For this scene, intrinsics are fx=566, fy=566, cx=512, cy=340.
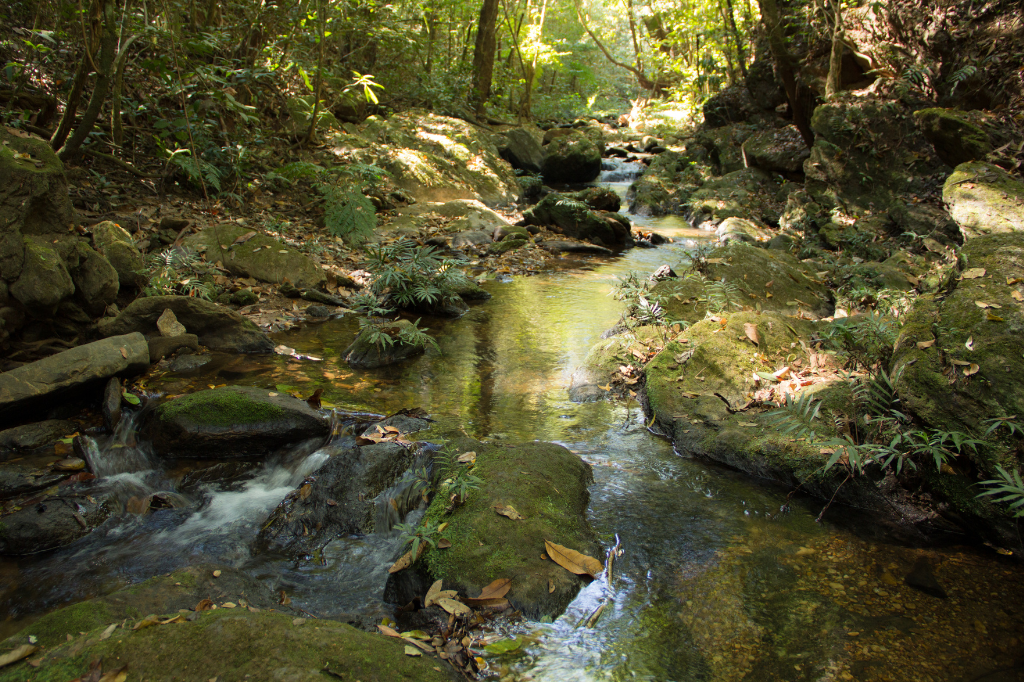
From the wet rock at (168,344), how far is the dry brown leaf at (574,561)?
4.00 meters

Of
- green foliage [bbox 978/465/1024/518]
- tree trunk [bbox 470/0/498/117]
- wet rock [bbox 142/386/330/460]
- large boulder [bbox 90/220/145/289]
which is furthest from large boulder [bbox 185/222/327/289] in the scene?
tree trunk [bbox 470/0/498/117]

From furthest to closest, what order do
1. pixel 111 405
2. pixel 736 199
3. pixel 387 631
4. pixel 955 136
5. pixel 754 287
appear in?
pixel 736 199, pixel 955 136, pixel 754 287, pixel 111 405, pixel 387 631

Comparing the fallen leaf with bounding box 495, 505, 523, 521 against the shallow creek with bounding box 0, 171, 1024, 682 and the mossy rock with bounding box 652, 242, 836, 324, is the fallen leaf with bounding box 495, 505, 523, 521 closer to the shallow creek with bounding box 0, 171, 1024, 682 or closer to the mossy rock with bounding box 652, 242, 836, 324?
the shallow creek with bounding box 0, 171, 1024, 682

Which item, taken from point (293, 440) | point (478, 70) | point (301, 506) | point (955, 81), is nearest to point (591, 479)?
point (301, 506)

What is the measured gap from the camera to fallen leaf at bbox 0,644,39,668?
6.07 ft

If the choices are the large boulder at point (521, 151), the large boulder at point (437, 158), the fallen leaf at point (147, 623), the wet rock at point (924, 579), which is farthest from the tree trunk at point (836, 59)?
the fallen leaf at point (147, 623)

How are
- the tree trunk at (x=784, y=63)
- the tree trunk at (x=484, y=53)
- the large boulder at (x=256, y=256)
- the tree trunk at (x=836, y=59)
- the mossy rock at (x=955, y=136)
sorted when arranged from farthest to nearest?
the tree trunk at (x=484, y=53) < the tree trunk at (x=784, y=63) < the tree trunk at (x=836, y=59) < the mossy rock at (x=955, y=136) < the large boulder at (x=256, y=256)

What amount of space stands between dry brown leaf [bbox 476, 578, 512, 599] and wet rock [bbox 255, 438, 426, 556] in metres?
1.05

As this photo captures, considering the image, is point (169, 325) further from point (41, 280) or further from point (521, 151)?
point (521, 151)

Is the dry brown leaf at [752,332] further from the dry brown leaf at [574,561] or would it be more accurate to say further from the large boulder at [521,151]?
the large boulder at [521,151]

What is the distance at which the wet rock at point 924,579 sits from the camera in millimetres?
2854

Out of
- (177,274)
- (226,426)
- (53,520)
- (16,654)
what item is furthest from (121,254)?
(16,654)

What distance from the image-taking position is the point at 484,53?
18.0 m

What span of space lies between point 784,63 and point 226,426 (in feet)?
46.8
